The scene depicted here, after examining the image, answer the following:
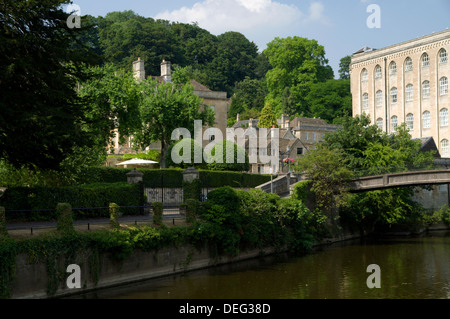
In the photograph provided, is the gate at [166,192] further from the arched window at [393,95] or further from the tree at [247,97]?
the tree at [247,97]

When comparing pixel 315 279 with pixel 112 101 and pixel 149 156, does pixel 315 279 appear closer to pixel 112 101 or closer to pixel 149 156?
pixel 112 101

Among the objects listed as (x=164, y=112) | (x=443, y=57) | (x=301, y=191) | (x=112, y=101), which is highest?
(x=443, y=57)

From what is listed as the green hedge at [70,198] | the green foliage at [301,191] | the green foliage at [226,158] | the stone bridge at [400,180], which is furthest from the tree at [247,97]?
the green hedge at [70,198]

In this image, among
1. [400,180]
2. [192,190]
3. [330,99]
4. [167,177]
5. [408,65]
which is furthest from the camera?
[330,99]

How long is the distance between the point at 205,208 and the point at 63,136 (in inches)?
344

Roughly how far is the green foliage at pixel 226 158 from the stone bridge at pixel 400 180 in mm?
11779

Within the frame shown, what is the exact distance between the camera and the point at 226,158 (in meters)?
49.7

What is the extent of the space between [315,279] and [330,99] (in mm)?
75056

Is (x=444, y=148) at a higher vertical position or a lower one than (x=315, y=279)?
higher

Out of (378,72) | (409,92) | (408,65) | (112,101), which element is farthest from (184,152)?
(378,72)

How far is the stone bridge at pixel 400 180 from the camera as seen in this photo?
3872cm

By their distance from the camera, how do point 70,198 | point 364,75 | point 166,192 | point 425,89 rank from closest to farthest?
point 70,198, point 166,192, point 425,89, point 364,75

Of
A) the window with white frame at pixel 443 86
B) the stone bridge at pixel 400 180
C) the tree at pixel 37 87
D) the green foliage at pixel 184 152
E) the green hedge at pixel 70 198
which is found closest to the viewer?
the tree at pixel 37 87

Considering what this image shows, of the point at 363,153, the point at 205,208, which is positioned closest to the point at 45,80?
the point at 205,208
